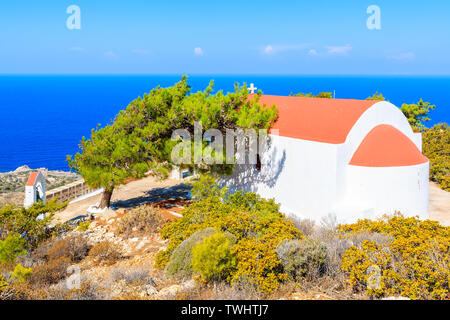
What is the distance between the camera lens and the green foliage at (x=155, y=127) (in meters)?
12.7

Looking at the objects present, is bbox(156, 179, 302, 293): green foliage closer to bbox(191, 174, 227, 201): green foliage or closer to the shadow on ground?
bbox(191, 174, 227, 201): green foliage

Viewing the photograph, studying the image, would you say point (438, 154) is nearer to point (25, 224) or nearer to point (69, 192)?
point (69, 192)

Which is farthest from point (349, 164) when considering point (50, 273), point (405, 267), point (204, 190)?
point (50, 273)

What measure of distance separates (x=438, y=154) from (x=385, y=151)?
11442 mm

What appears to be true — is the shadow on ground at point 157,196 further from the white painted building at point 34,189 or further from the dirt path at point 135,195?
the white painted building at point 34,189

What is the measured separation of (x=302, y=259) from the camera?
658 centimetres

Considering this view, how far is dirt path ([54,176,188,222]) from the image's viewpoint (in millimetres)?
15514

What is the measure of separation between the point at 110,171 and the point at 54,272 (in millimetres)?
5562

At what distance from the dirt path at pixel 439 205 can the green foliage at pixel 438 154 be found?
0.48 metres

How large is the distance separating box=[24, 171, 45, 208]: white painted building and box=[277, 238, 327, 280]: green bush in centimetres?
916

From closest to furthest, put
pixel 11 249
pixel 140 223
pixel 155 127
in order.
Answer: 1. pixel 11 249
2. pixel 140 223
3. pixel 155 127

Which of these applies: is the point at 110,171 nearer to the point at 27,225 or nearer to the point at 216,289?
the point at 27,225

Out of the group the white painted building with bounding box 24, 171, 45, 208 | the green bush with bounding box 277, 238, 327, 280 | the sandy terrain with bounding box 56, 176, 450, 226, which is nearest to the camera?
the green bush with bounding box 277, 238, 327, 280

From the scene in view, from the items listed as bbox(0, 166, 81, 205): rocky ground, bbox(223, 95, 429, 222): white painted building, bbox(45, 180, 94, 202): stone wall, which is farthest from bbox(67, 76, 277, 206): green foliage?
bbox(0, 166, 81, 205): rocky ground
